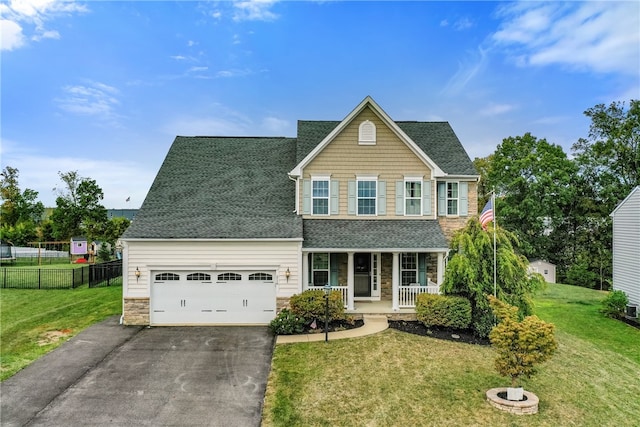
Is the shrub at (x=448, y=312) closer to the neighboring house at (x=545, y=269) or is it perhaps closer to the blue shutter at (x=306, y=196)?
the blue shutter at (x=306, y=196)

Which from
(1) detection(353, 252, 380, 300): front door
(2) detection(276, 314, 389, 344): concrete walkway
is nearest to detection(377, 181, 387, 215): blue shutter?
(1) detection(353, 252, 380, 300): front door

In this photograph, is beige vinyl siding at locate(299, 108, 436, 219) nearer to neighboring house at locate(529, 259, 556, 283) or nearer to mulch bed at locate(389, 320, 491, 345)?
mulch bed at locate(389, 320, 491, 345)

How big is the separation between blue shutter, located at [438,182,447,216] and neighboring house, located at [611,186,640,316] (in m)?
9.29

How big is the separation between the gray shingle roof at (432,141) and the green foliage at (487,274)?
4419 millimetres

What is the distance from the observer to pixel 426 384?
9.37m

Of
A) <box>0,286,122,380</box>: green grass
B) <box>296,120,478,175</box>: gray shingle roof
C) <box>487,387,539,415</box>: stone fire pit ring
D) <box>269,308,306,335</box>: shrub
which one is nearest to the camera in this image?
<box>487,387,539,415</box>: stone fire pit ring

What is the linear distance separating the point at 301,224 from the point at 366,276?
384 cm

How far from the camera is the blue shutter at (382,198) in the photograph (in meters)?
16.1

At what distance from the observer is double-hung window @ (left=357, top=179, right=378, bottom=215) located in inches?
637

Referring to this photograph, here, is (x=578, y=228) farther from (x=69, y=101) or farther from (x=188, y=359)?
(x=69, y=101)

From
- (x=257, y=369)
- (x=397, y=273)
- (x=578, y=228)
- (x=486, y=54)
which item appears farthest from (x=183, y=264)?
(x=578, y=228)

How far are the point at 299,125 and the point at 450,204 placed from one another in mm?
8215

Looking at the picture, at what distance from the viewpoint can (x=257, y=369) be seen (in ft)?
33.7

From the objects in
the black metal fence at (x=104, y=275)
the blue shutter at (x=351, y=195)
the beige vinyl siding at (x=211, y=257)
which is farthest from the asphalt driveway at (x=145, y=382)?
the black metal fence at (x=104, y=275)
